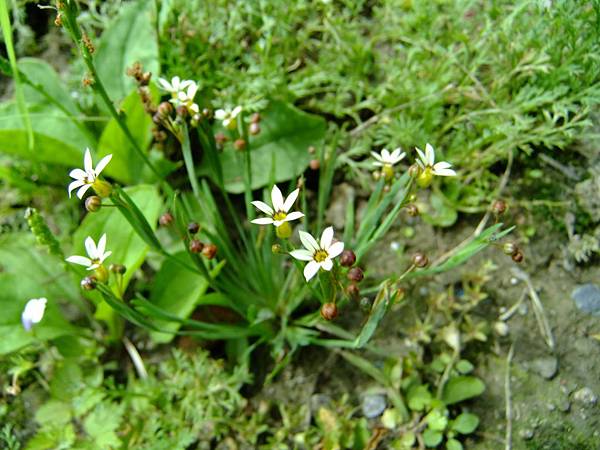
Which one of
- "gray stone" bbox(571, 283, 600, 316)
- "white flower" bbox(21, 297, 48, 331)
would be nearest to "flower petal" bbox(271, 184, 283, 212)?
"white flower" bbox(21, 297, 48, 331)

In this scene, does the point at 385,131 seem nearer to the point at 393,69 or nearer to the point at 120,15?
the point at 393,69

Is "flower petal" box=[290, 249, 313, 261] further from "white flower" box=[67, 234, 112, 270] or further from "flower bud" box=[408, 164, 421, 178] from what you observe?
"white flower" box=[67, 234, 112, 270]

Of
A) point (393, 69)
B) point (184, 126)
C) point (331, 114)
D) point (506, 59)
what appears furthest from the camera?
point (331, 114)

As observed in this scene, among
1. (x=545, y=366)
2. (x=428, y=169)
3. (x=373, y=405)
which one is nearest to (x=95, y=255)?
(x=428, y=169)

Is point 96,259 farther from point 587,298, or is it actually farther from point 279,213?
point 587,298

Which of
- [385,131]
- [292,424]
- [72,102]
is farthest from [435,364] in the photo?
[72,102]
